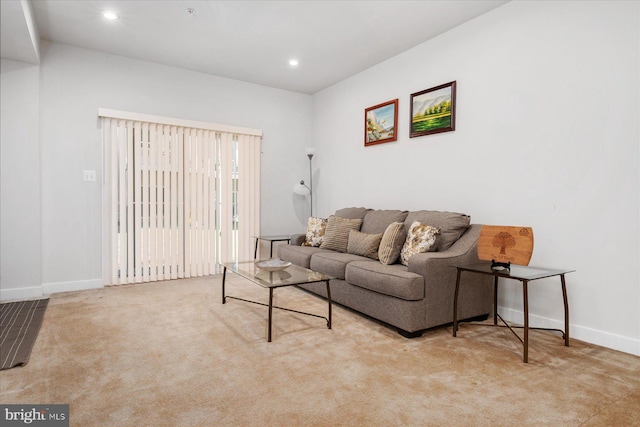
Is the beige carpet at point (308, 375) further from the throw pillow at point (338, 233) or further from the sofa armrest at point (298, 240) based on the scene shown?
the sofa armrest at point (298, 240)

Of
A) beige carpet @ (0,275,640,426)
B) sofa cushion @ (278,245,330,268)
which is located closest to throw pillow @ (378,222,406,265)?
beige carpet @ (0,275,640,426)

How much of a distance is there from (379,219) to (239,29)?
2395 mm

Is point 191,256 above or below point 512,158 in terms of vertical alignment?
below

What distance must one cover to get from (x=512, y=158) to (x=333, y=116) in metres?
2.79

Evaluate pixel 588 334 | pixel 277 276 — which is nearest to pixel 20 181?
pixel 277 276

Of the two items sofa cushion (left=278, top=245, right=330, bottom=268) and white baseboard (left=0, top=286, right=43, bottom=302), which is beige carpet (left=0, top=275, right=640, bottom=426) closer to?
sofa cushion (left=278, top=245, right=330, bottom=268)

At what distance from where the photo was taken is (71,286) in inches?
155

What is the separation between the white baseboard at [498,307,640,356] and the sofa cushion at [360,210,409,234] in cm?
130

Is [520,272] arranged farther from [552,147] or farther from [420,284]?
[552,147]

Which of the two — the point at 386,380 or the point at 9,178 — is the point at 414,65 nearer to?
the point at 386,380

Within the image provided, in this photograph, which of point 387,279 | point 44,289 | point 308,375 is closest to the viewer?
point 308,375

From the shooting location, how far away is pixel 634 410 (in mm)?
1703

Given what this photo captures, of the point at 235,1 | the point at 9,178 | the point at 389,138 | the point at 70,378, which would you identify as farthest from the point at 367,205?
the point at 9,178

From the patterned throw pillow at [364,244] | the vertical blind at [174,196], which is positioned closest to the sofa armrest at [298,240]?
the patterned throw pillow at [364,244]
